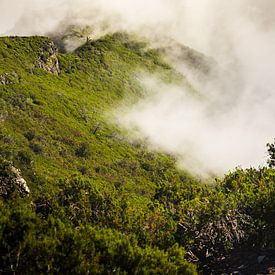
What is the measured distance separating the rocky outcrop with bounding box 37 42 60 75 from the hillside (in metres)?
0.43

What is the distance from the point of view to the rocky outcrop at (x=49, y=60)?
13059cm

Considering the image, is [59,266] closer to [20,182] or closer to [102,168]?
[20,182]

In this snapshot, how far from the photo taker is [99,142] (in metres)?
103

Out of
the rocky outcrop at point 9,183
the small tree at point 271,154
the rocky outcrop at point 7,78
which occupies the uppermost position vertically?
the rocky outcrop at point 7,78

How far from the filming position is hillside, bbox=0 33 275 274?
77.5 feet

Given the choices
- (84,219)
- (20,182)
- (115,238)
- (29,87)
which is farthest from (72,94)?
(115,238)

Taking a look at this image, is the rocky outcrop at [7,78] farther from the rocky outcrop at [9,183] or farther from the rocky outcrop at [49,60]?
the rocky outcrop at [9,183]

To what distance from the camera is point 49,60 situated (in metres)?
134

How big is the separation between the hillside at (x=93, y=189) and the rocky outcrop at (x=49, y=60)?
43 centimetres

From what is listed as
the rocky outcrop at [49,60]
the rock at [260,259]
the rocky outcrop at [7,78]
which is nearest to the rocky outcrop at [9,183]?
the rock at [260,259]

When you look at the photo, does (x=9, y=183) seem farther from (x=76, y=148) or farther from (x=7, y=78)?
(x=7, y=78)

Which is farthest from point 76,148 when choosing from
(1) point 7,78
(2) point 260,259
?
(2) point 260,259

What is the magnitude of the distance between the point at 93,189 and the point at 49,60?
329 ft

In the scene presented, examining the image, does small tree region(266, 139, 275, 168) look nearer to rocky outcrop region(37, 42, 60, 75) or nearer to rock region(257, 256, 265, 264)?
rock region(257, 256, 265, 264)
